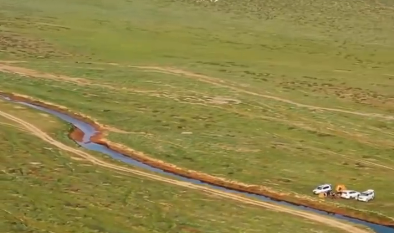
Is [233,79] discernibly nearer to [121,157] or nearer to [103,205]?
[121,157]

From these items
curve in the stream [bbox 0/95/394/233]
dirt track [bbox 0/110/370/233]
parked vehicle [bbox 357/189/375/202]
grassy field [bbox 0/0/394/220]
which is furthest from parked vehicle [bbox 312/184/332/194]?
dirt track [bbox 0/110/370/233]

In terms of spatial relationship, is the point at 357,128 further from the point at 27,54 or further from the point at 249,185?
the point at 27,54

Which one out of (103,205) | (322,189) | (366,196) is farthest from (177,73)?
(103,205)

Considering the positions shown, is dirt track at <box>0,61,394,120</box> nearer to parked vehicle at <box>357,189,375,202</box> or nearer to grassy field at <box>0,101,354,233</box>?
parked vehicle at <box>357,189,375,202</box>

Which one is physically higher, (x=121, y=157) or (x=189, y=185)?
(x=121, y=157)

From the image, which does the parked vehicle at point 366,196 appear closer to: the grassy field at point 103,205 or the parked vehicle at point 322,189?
the parked vehicle at point 322,189

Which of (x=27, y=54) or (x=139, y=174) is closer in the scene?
(x=139, y=174)

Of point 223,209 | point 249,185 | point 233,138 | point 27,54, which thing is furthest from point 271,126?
point 27,54
